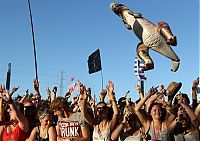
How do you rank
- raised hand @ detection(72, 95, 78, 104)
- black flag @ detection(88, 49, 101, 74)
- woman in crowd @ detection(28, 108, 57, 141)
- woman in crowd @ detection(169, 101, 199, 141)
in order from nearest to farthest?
woman in crowd @ detection(169, 101, 199, 141) → woman in crowd @ detection(28, 108, 57, 141) → raised hand @ detection(72, 95, 78, 104) → black flag @ detection(88, 49, 101, 74)

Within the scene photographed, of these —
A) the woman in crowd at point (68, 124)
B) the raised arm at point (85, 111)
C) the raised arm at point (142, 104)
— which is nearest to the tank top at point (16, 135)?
the woman in crowd at point (68, 124)

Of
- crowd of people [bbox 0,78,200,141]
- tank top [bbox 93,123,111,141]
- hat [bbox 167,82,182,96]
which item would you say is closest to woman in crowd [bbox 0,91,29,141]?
crowd of people [bbox 0,78,200,141]

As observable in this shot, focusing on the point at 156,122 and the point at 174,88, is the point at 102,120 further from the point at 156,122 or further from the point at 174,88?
the point at 174,88

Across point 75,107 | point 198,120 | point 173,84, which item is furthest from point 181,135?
point 75,107

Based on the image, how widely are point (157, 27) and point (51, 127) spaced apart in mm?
2334

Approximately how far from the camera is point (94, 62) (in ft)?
49.0

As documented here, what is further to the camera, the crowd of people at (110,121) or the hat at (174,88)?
the hat at (174,88)

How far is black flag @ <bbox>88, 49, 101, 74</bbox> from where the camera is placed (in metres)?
14.8

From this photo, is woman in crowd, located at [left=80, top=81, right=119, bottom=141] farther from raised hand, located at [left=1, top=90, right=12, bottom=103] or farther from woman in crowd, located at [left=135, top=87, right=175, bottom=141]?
raised hand, located at [left=1, top=90, right=12, bottom=103]

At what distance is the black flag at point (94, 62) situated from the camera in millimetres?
14773

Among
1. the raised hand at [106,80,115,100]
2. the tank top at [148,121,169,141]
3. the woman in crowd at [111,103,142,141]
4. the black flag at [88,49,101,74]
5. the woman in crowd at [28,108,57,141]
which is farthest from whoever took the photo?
the black flag at [88,49,101,74]

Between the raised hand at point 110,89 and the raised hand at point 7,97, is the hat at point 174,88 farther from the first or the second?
the raised hand at point 7,97

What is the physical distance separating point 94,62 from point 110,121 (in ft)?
27.9

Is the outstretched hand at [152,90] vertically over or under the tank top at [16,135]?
over
